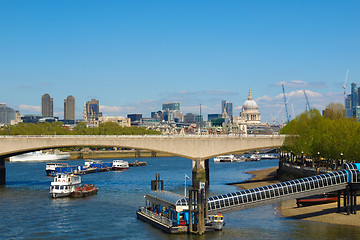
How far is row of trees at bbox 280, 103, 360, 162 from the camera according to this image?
8049cm

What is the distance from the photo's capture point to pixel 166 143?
99375 millimetres

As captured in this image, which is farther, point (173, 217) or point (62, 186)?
point (62, 186)

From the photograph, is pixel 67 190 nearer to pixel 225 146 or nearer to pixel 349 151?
pixel 225 146

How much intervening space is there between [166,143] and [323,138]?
83.3 feet

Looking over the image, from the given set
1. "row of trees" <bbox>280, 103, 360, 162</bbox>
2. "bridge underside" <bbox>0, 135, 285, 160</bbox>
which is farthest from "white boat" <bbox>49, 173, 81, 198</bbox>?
"row of trees" <bbox>280, 103, 360, 162</bbox>

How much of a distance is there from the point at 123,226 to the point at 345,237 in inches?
797

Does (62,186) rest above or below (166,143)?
below

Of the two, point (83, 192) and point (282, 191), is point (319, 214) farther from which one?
point (83, 192)

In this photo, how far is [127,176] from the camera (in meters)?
116

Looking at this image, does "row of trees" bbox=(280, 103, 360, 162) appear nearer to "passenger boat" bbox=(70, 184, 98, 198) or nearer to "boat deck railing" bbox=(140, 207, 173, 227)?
"boat deck railing" bbox=(140, 207, 173, 227)

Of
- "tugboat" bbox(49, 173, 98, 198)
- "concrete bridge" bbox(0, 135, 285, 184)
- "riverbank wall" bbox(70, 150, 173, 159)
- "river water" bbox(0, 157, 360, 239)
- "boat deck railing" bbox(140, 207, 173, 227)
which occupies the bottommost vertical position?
"river water" bbox(0, 157, 360, 239)

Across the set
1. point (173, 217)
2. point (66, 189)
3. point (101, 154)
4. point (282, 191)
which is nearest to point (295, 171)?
point (66, 189)

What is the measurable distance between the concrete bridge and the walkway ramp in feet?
122

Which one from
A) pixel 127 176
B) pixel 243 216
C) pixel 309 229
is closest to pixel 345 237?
pixel 309 229
